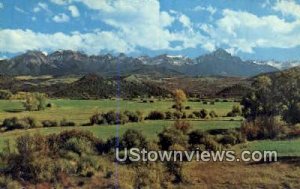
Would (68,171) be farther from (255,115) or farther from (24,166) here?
(255,115)

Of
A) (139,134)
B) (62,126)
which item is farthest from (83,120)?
(139,134)

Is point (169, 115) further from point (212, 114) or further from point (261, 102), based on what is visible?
point (261, 102)

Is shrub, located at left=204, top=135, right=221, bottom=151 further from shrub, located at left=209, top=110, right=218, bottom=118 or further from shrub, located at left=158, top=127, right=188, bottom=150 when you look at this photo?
shrub, located at left=209, top=110, right=218, bottom=118

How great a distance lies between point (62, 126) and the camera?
44406 mm

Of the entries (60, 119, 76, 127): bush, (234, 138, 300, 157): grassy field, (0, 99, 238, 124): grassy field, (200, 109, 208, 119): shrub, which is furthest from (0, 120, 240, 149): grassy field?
(234, 138, 300, 157): grassy field

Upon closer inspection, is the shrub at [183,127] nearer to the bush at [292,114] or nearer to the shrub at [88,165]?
the bush at [292,114]

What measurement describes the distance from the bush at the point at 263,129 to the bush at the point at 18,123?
50.5ft

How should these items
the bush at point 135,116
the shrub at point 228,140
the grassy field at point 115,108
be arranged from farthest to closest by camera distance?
the bush at point 135,116 → the shrub at point 228,140 → the grassy field at point 115,108

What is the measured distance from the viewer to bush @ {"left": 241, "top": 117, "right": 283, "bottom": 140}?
40.7 metres

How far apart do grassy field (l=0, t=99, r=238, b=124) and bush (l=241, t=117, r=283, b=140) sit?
37.7 feet

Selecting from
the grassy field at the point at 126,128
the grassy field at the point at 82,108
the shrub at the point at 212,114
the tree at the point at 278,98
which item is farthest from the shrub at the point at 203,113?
the tree at the point at 278,98

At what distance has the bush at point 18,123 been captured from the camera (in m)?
42.7

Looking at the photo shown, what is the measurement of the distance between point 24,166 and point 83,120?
17.1 metres

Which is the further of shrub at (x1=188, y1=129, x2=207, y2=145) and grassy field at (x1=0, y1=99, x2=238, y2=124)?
grassy field at (x1=0, y1=99, x2=238, y2=124)
